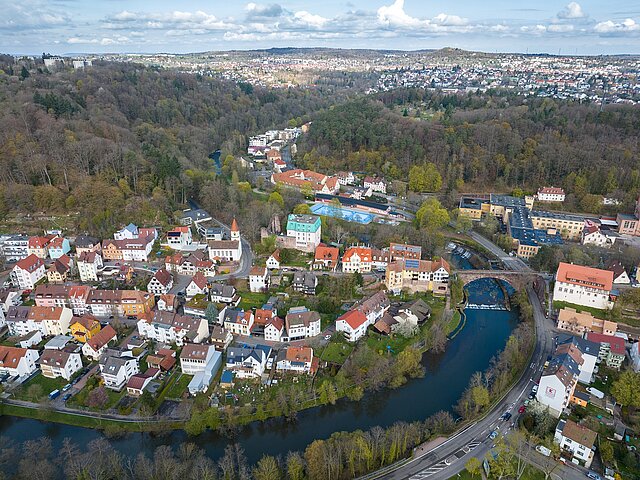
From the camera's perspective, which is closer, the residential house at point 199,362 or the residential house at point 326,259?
the residential house at point 199,362

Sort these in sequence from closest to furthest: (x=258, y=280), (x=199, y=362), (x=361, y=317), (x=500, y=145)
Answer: (x=199, y=362) < (x=361, y=317) < (x=258, y=280) < (x=500, y=145)

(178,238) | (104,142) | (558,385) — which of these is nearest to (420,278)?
(558,385)

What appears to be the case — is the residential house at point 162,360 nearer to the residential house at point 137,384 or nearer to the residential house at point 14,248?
the residential house at point 137,384

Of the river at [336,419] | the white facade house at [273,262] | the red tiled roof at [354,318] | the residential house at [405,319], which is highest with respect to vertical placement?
the white facade house at [273,262]

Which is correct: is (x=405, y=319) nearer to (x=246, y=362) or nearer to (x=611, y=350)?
(x=246, y=362)

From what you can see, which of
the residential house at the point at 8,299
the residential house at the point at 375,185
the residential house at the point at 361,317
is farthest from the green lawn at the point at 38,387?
the residential house at the point at 375,185

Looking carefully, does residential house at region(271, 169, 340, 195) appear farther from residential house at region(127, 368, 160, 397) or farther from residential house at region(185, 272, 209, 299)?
residential house at region(127, 368, 160, 397)
